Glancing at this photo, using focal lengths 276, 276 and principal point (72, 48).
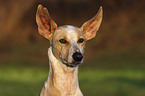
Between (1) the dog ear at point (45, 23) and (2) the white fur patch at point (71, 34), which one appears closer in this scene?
(2) the white fur patch at point (71, 34)

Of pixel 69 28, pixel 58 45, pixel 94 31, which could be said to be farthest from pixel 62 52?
pixel 94 31

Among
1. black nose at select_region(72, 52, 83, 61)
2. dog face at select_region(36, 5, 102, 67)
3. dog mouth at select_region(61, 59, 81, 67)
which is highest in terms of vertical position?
dog face at select_region(36, 5, 102, 67)

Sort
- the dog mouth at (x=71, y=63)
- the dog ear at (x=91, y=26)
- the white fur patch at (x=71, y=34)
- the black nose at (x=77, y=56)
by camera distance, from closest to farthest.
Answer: the black nose at (x=77, y=56)
the dog mouth at (x=71, y=63)
the white fur patch at (x=71, y=34)
the dog ear at (x=91, y=26)

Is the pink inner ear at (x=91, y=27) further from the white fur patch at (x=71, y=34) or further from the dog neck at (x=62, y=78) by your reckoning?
the dog neck at (x=62, y=78)

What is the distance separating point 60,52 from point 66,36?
0.36 m

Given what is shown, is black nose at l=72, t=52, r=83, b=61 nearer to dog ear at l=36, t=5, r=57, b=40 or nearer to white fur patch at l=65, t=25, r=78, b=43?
white fur patch at l=65, t=25, r=78, b=43

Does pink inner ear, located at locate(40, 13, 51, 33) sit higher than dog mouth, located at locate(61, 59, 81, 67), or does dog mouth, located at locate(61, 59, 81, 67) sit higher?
pink inner ear, located at locate(40, 13, 51, 33)

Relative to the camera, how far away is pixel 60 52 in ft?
19.0

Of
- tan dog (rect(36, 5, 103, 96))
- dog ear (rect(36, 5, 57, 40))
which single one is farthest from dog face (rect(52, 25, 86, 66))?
dog ear (rect(36, 5, 57, 40))

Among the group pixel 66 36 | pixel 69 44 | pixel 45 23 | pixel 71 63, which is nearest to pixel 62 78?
pixel 71 63

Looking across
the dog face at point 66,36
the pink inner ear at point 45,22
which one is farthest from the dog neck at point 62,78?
the pink inner ear at point 45,22

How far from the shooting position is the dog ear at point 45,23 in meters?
5.91

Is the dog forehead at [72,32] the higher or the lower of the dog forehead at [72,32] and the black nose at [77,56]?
the higher

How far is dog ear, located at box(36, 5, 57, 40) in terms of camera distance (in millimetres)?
5906
